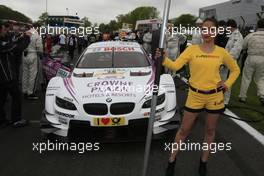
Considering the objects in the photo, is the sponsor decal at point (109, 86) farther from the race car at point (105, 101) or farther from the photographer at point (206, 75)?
the photographer at point (206, 75)

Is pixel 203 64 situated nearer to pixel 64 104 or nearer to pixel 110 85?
pixel 110 85

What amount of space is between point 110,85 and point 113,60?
Result: 1449 mm

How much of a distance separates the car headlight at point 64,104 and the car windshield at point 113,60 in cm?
149

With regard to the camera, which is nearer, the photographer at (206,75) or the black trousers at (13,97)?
the photographer at (206,75)

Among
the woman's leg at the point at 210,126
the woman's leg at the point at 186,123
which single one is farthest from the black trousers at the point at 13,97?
the woman's leg at the point at 210,126

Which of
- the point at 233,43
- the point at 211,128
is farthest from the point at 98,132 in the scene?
the point at 233,43

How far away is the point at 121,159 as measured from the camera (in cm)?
459

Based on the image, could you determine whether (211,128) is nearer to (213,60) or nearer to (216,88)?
(216,88)

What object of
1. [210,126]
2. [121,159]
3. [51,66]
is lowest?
[121,159]

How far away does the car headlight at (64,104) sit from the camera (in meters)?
4.80

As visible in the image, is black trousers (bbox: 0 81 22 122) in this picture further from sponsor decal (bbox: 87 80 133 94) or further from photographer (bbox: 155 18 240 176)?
photographer (bbox: 155 18 240 176)

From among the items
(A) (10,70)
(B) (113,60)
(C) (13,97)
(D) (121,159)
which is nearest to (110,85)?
(D) (121,159)

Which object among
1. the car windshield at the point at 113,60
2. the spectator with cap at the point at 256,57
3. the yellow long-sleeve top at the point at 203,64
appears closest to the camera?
the yellow long-sleeve top at the point at 203,64

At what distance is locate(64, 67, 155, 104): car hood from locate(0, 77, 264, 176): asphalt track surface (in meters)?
0.73
